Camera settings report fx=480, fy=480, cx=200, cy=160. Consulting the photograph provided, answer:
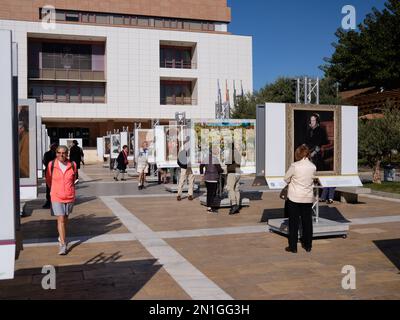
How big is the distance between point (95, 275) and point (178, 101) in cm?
4736

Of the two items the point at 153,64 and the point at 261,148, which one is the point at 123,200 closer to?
the point at 261,148

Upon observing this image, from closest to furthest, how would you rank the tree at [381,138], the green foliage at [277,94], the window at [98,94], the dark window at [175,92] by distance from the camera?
the tree at [381,138]
the green foliage at [277,94]
the window at [98,94]
the dark window at [175,92]

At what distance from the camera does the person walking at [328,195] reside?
45.3ft

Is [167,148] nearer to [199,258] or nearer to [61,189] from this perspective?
[61,189]

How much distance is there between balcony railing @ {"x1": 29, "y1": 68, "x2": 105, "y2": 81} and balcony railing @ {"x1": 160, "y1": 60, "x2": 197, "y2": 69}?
6775 mm

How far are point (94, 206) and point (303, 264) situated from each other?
7.94 meters

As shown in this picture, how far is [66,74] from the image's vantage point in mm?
49406

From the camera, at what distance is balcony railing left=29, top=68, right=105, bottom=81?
48516 mm

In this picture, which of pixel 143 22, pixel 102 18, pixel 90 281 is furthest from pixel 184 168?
pixel 143 22

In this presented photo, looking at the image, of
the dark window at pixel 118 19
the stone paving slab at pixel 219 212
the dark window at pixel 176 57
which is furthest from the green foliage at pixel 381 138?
the dark window at pixel 118 19

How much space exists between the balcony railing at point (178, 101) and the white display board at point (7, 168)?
49.2 m

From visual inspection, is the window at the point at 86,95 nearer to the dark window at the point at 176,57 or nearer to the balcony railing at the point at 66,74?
the balcony railing at the point at 66,74

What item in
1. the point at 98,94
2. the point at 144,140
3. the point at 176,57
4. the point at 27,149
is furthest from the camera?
the point at 176,57

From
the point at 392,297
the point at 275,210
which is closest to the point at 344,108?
the point at 275,210
